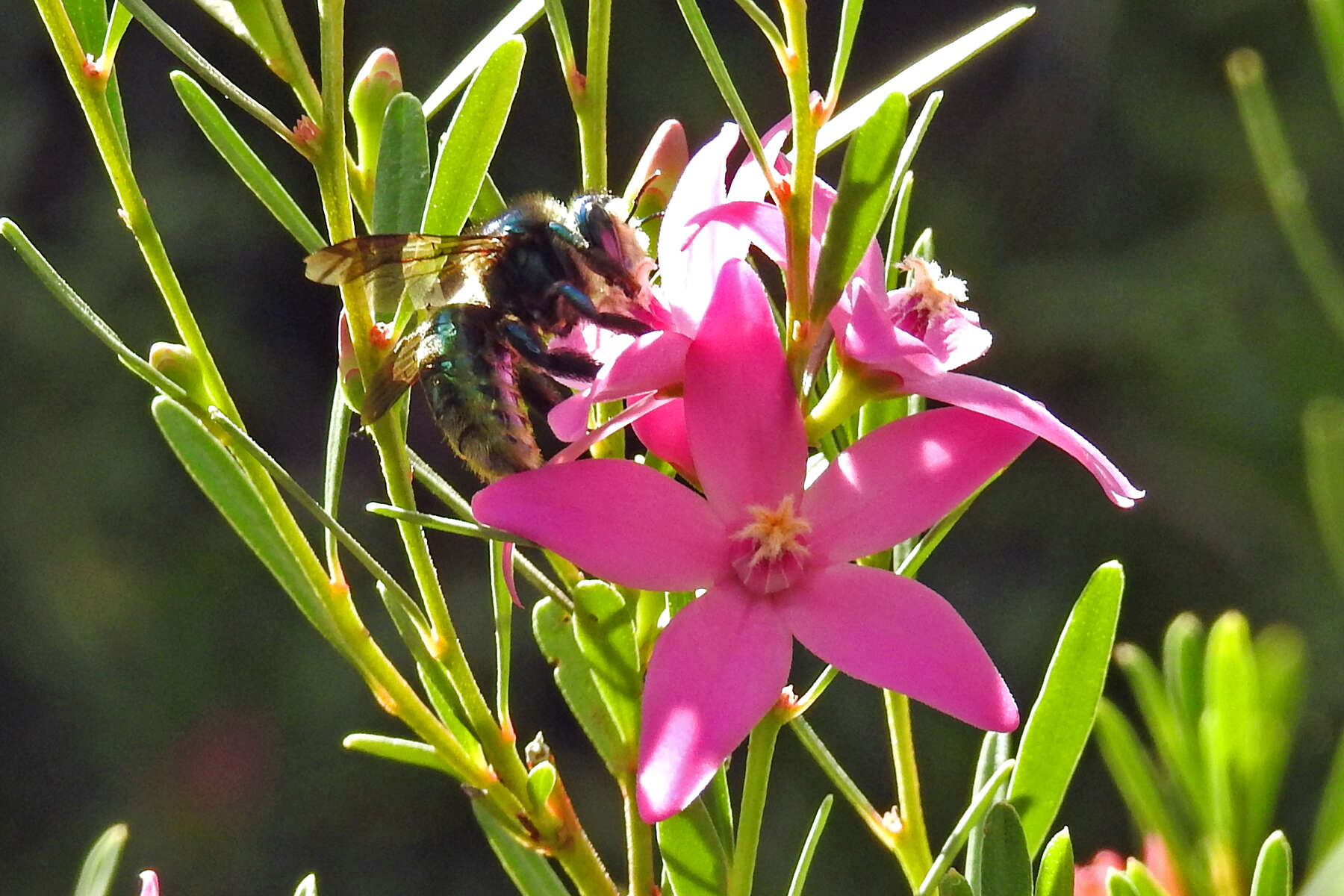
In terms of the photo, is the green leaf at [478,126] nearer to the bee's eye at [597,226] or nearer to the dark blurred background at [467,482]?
the bee's eye at [597,226]

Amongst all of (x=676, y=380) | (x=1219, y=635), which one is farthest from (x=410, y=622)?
(x=1219, y=635)

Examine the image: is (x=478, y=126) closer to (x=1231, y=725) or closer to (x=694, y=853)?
(x=694, y=853)

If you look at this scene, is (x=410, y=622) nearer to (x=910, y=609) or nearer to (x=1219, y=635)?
(x=910, y=609)

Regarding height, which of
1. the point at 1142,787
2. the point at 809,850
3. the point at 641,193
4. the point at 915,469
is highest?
the point at 641,193

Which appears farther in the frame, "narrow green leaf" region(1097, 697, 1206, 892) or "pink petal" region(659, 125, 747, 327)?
"narrow green leaf" region(1097, 697, 1206, 892)

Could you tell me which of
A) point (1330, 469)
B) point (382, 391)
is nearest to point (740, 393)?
point (382, 391)

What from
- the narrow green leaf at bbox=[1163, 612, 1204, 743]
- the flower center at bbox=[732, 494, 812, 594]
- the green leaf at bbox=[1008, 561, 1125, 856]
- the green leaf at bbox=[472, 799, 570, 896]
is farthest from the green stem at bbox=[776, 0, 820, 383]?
the narrow green leaf at bbox=[1163, 612, 1204, 743]

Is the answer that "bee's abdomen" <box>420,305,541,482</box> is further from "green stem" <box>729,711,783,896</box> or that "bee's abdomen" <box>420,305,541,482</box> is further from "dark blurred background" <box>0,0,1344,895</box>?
"dark blurred background" <box>0,0,1344,895</box>
